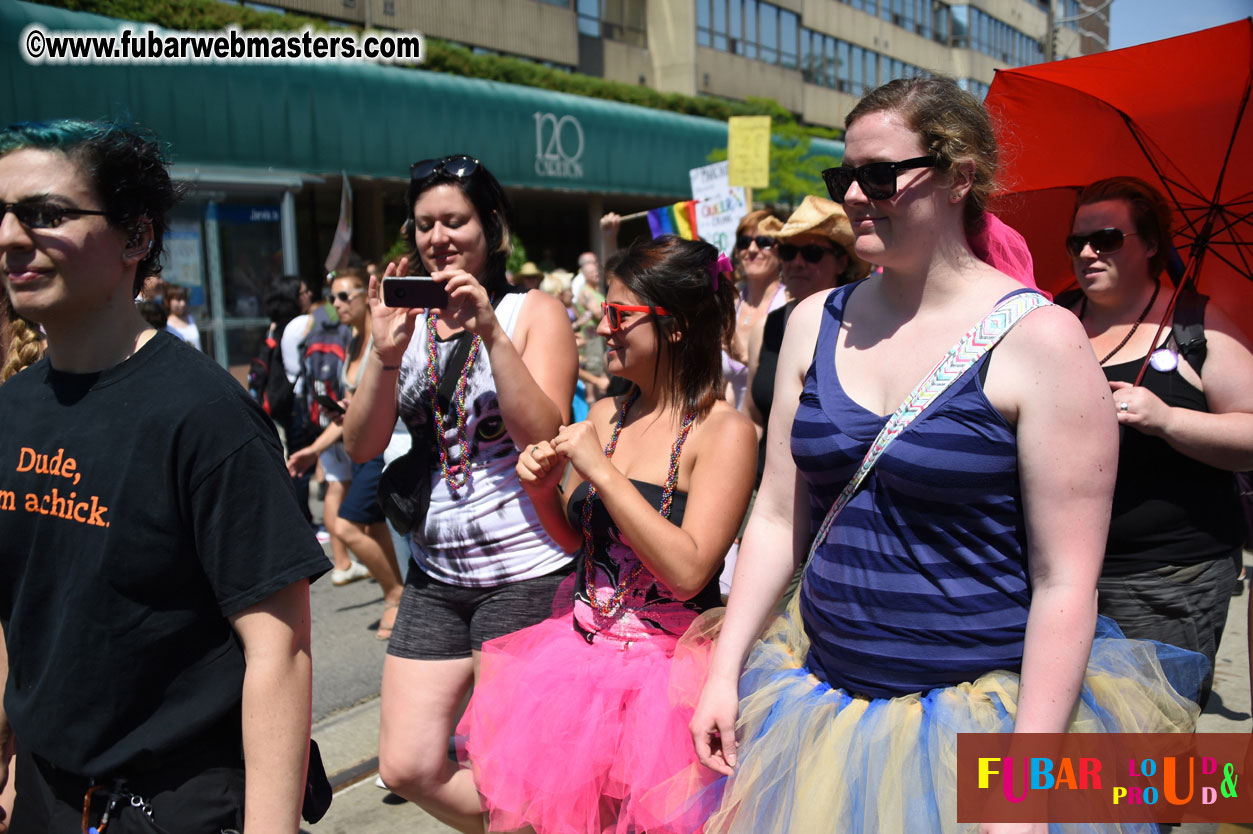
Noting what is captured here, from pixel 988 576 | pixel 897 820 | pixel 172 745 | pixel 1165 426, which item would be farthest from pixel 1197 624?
pixel 172 745

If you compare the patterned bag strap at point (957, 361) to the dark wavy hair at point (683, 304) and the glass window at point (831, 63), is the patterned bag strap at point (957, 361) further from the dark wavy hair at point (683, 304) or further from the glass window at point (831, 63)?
the glass window at point (831, 63)

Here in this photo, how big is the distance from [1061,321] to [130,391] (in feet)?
5.61

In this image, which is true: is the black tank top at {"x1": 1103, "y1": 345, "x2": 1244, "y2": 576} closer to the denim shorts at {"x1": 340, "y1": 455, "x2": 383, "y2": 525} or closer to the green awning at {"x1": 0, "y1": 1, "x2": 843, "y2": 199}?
the denim shorts at {"x1": 340, "y1": 455, "x2": 383, "y2": 525}

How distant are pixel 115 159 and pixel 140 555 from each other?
73cm

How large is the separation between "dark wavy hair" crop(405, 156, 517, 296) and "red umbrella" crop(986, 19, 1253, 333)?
4.94 feet

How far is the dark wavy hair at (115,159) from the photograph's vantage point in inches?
70.0

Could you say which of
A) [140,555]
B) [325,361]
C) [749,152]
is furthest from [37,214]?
[749,152]

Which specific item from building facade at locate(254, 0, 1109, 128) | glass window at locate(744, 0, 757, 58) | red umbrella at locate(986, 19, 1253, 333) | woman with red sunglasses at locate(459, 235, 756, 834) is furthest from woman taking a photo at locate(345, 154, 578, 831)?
glass window at locate(744, 0, 757, 58)

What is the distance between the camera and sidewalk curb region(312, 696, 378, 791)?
4.09 m

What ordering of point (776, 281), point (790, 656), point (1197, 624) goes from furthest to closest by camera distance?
point (776, 281)
point (1197, 624)
point (790, 656)

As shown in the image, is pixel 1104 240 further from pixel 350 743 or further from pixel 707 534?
pixel 350 743

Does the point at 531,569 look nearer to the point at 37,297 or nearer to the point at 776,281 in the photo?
the point at 37,297

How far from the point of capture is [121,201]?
183 cm

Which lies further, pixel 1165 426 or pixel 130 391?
pixel 1165 426
